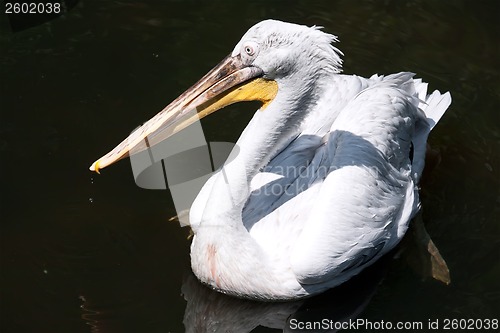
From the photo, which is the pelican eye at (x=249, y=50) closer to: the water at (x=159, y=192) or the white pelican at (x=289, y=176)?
the white pelican at (x=289, y=176)

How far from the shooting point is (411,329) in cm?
491

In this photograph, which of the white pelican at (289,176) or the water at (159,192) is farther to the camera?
the water at (159,192)

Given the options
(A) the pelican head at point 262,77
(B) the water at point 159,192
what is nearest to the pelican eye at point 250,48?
(A) the pelican head at point 262,77

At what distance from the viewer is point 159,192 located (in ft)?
18.3

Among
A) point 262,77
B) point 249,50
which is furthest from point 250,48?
point 262,77

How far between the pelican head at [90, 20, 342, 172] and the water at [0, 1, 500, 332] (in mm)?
704

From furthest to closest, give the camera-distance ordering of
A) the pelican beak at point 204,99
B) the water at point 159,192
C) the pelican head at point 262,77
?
the water at point 159,192 < the pelican beak at point 204,99 < the pelican head at point 262,77

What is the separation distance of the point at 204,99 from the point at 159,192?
3.28 feet

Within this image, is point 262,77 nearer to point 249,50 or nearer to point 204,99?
point 249,50

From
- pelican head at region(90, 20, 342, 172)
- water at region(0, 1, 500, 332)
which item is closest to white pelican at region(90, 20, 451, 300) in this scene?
pelican head at region(90, 20, 342, 172)

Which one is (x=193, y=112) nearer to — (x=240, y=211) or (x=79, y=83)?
(x=240, y=211)

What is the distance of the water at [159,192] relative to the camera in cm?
494

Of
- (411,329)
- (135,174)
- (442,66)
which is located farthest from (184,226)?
(442,66)

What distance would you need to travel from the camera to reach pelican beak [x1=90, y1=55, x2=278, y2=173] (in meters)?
4.72
